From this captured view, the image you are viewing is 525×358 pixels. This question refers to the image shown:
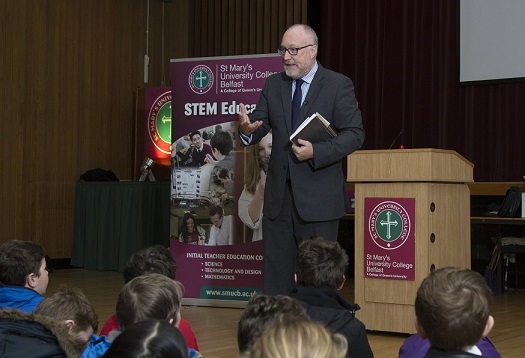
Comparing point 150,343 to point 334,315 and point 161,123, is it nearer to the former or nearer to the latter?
point 334,315

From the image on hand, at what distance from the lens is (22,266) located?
3.07 meters

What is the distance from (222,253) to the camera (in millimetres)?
6055

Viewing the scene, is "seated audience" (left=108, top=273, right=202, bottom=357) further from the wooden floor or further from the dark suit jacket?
the wooden floor

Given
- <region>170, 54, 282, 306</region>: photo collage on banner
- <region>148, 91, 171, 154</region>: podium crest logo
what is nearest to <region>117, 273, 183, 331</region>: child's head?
<region>170, 54, 282, 306</region>: photo collage on banner

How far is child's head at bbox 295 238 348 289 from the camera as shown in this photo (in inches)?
113

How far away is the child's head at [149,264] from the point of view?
3.21 metres

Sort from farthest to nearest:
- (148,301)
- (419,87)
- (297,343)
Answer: (419,87)
(148,301)
(297,343)

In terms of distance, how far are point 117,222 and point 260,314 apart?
6873 mm

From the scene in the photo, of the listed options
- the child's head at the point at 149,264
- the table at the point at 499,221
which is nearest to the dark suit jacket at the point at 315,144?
the child's head at the point at 149,264

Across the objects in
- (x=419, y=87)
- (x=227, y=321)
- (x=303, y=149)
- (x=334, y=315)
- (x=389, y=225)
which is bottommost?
(x=227, y=321)

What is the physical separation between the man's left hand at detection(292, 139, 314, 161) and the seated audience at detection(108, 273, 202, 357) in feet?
4.82

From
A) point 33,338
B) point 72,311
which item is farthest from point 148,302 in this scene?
point 72,311

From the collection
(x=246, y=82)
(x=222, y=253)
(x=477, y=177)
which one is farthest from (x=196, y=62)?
(x=477, y=177)

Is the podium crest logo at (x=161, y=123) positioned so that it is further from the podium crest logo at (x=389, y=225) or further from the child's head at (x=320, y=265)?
the child's head at (x=320, y=265)
